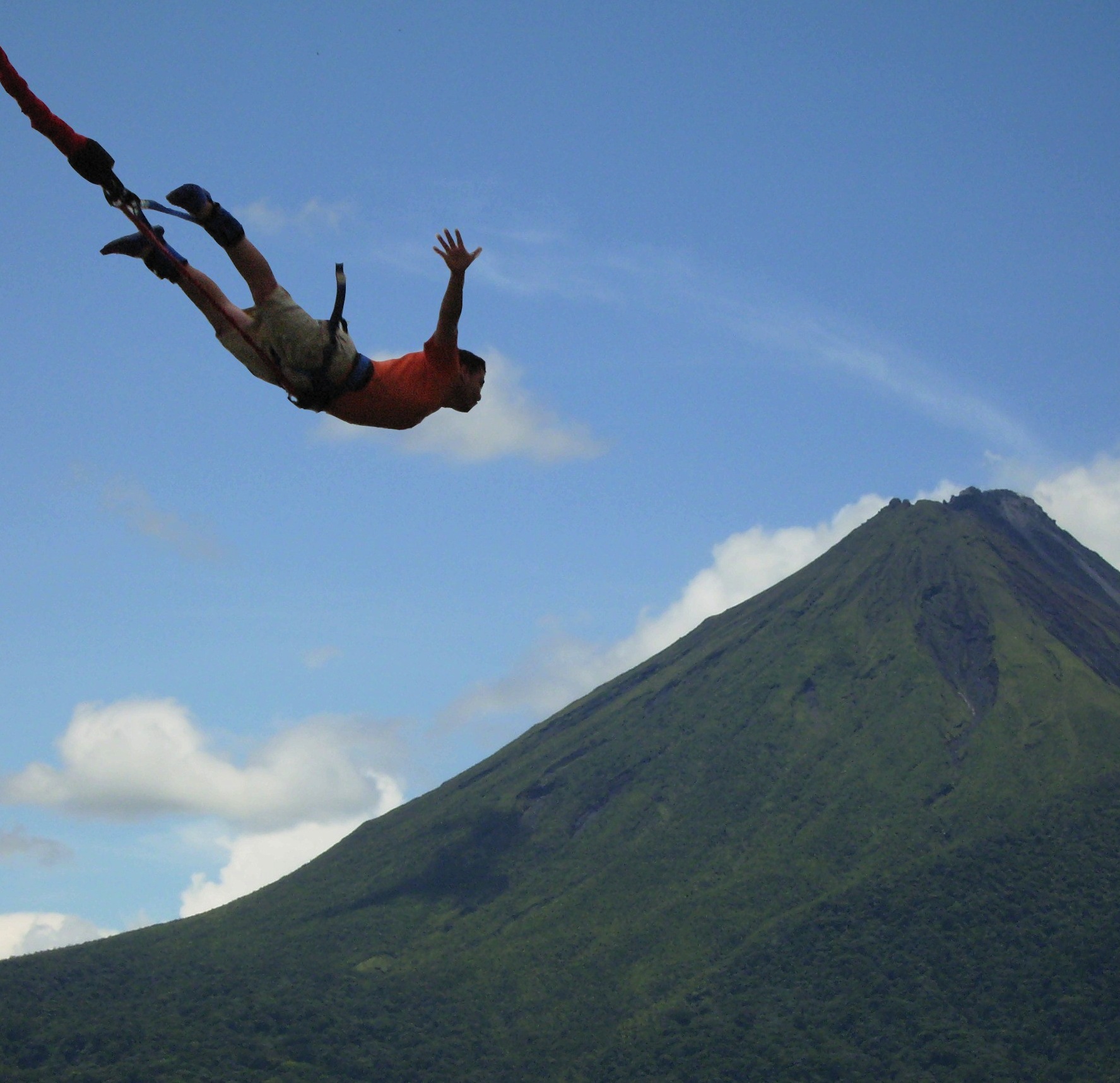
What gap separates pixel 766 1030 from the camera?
150 metres

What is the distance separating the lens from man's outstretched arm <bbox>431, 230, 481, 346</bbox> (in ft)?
23.9

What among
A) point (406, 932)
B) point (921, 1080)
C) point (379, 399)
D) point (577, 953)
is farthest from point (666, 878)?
point (379, 399)

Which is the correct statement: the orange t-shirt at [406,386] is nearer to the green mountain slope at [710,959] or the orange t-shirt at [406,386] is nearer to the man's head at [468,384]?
the man's head at [468,384]

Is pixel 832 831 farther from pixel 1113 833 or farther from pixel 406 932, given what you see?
pixel 406 932

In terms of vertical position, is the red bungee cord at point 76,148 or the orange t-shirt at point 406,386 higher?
the red bungee cord at point 76,148

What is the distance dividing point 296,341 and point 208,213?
0.81 meters

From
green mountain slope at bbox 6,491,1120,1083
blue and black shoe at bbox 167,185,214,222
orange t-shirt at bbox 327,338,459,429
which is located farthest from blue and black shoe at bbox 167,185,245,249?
green mountain slope at bbox 6,491,1120,1083

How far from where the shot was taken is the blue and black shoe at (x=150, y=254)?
25.2 ft

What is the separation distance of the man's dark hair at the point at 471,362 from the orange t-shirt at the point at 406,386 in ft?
0.24

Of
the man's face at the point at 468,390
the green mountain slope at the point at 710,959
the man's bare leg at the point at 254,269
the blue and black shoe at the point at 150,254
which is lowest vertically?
the man's face at the point at 468,390

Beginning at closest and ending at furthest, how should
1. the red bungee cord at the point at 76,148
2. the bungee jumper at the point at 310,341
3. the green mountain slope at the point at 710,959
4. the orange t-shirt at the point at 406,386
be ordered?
the red bungee cord at the point at 76,148 < the bungee jumper at the point at 310,341 < the orange t-shirt at the point at 406,386 < the green mountain slope at the point at 710,959

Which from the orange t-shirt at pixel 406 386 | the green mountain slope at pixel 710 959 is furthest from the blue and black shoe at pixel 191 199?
the green mountain slope at pixel 710 959

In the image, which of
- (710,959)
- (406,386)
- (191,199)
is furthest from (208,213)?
(710,959)

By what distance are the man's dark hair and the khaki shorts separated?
0.61 m
